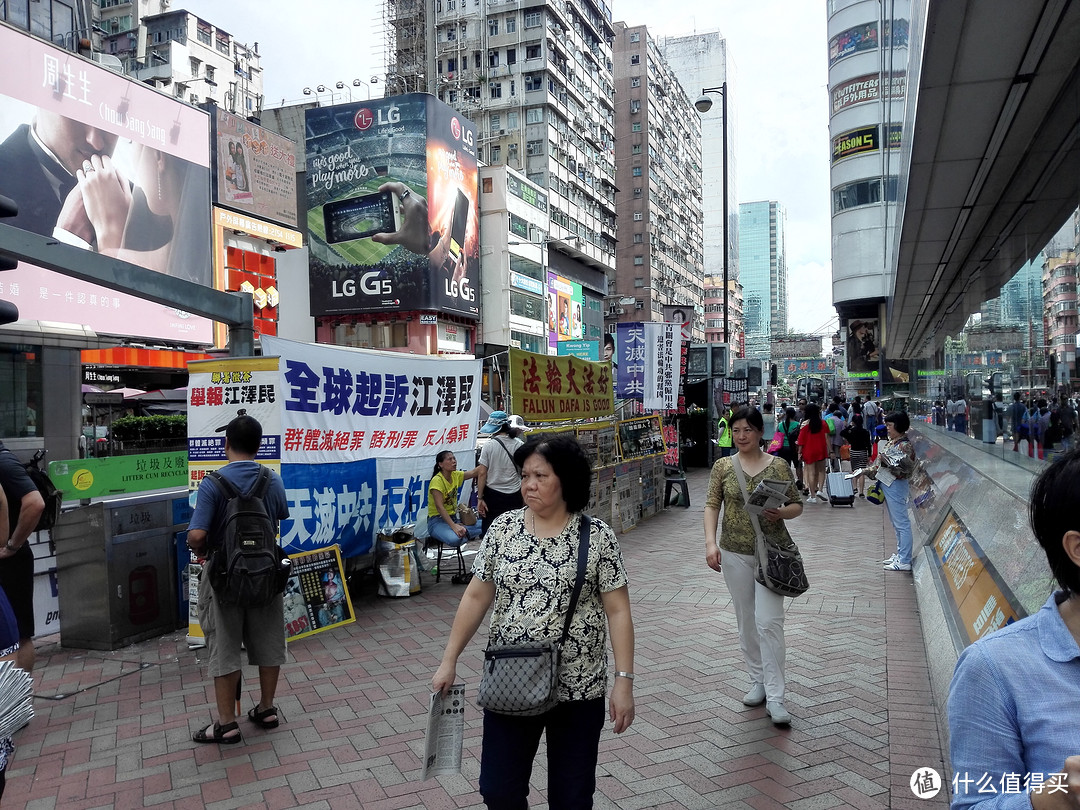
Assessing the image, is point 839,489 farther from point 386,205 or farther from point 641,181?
point 641,181

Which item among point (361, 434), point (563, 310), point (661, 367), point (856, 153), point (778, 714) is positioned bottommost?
point (778, 714)

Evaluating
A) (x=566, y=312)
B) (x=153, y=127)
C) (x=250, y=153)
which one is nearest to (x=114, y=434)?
(x=153, y=127)

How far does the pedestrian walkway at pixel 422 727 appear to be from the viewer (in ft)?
12.4


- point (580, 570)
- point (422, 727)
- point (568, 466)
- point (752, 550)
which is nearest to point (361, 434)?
point (422, 727)

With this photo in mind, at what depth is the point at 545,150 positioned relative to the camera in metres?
56.9

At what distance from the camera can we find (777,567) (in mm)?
4488

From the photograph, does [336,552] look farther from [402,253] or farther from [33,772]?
[402,253]

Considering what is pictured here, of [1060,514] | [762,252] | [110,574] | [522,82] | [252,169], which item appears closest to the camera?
[1060,514]

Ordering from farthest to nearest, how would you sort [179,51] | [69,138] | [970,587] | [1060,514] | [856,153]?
1. [179,51]
2. [856,153]
3. [69,138]
4. [970,587]
5. [1060,514]

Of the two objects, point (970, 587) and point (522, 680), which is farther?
point (970, 587)

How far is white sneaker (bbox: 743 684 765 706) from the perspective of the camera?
477 cm

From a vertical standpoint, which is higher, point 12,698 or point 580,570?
point 580,570

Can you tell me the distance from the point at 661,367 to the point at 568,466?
43.8 ft

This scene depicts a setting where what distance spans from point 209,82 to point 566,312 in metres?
31.6
